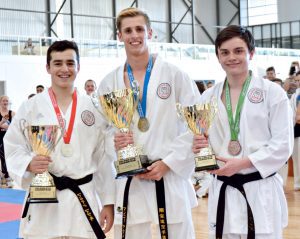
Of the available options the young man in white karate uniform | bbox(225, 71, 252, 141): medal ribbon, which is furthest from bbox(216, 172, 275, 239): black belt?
the young man in white karate uniform

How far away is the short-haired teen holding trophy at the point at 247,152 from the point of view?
344 cm

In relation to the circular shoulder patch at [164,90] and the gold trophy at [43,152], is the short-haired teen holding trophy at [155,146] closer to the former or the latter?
the circular shoulder patch at [164,90]

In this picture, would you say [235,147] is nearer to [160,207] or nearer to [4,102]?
[160,207]

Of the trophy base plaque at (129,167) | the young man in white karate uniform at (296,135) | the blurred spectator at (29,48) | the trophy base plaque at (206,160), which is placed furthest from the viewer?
the blurred spectator at (29,48)

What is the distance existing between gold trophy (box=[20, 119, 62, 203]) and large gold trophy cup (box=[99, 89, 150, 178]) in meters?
0.36

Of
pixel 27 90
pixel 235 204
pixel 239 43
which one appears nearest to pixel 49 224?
pixel 235 204

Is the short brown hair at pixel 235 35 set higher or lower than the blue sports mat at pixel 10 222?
higher

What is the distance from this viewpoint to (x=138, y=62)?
3.86 m

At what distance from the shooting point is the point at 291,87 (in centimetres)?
1062

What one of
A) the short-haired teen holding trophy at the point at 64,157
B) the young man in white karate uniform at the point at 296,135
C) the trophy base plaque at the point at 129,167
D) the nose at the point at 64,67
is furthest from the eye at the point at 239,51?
the young man in white karate uniform at the point at 296,135

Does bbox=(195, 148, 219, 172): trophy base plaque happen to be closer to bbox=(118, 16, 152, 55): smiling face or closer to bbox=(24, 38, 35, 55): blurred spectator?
bbox=(118, 16, 152, 55): smiling face

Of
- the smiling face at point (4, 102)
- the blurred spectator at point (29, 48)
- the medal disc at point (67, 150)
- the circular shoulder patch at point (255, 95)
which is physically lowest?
the medal disc at point (67, 150)

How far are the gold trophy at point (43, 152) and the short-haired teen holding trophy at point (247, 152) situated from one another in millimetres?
917

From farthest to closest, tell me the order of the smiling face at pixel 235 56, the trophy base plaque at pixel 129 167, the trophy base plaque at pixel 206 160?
the smiling face at pixel 235 56, the trophy base plaque at pixel 129 167, the trophy base plaque at pixel 206 160
